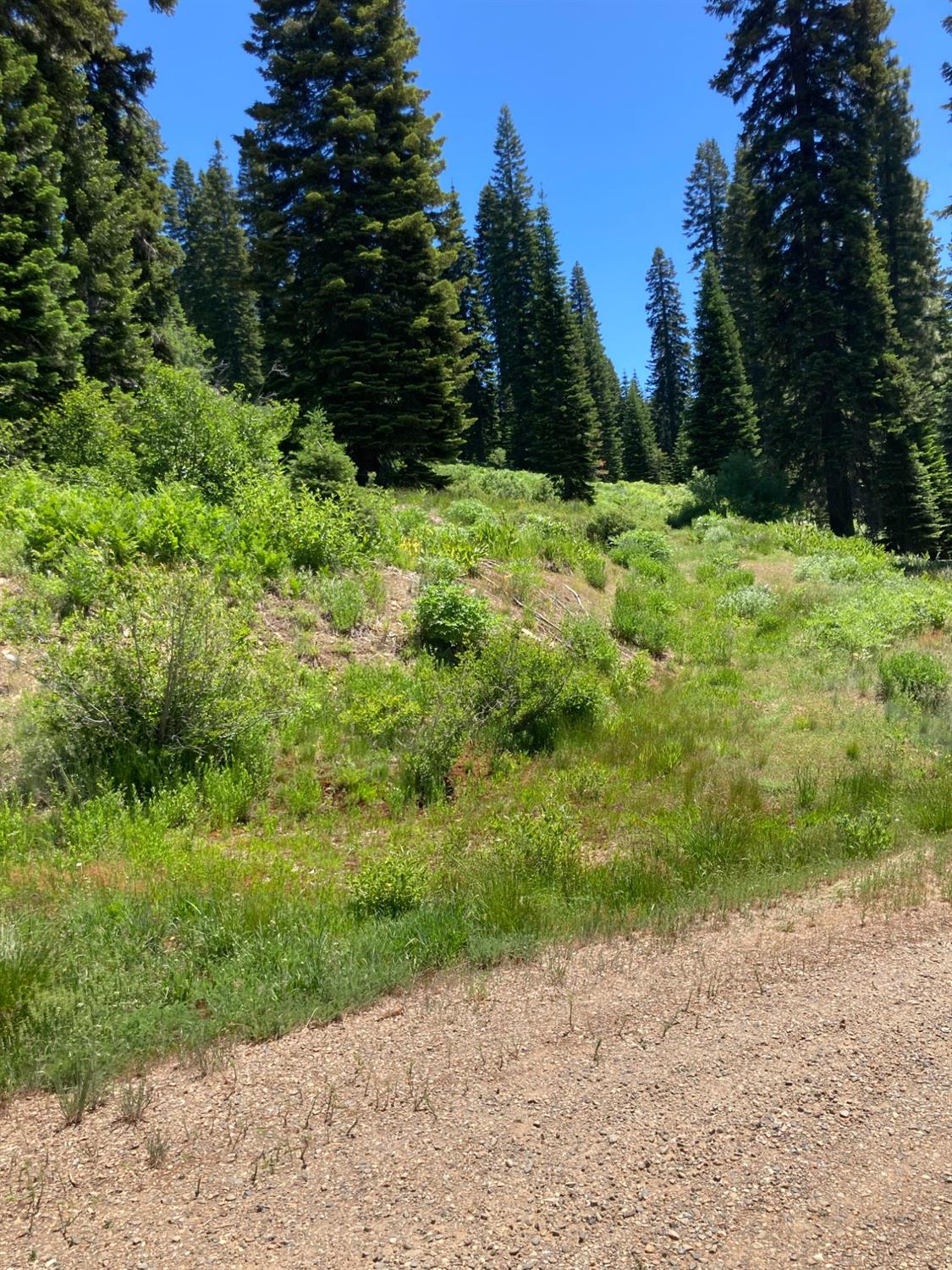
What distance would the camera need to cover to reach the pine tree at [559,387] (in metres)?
33.8

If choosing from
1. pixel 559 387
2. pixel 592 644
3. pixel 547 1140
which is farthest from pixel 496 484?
pixel 547 1140

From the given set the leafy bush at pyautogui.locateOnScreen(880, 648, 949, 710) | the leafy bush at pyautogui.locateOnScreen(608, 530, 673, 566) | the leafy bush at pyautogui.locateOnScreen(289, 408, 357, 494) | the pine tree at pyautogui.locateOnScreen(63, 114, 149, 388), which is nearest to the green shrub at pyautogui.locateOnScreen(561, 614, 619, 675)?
the leafy bush at pyautogui.locateOnScreen(880, 648, 949, 710)

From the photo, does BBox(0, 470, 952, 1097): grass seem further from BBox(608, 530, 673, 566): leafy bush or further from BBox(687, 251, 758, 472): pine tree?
BBox(687, 251, 758, 472): pine tree

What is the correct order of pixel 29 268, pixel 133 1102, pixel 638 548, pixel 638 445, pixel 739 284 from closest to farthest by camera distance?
1. pixel 133 1102
2. pixel 29 268
3. pixel 638 548
4. pixel 739 284
5. pixel 638 445

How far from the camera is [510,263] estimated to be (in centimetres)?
4831

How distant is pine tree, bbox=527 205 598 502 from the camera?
1331 inches

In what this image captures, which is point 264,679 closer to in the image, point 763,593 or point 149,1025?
point 149,1025

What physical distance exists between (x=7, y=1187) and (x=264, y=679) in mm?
5115

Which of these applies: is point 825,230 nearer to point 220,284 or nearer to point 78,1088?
point 78,1088

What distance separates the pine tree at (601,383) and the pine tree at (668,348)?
447 centimetres

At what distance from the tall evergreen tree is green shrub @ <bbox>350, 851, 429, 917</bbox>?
2050 cm

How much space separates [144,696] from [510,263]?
162 feet

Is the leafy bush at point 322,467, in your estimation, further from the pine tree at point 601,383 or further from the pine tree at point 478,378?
the pine tree at point 601,383

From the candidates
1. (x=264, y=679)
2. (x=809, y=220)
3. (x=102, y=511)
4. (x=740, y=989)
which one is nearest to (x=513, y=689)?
(x=264, y=679)
